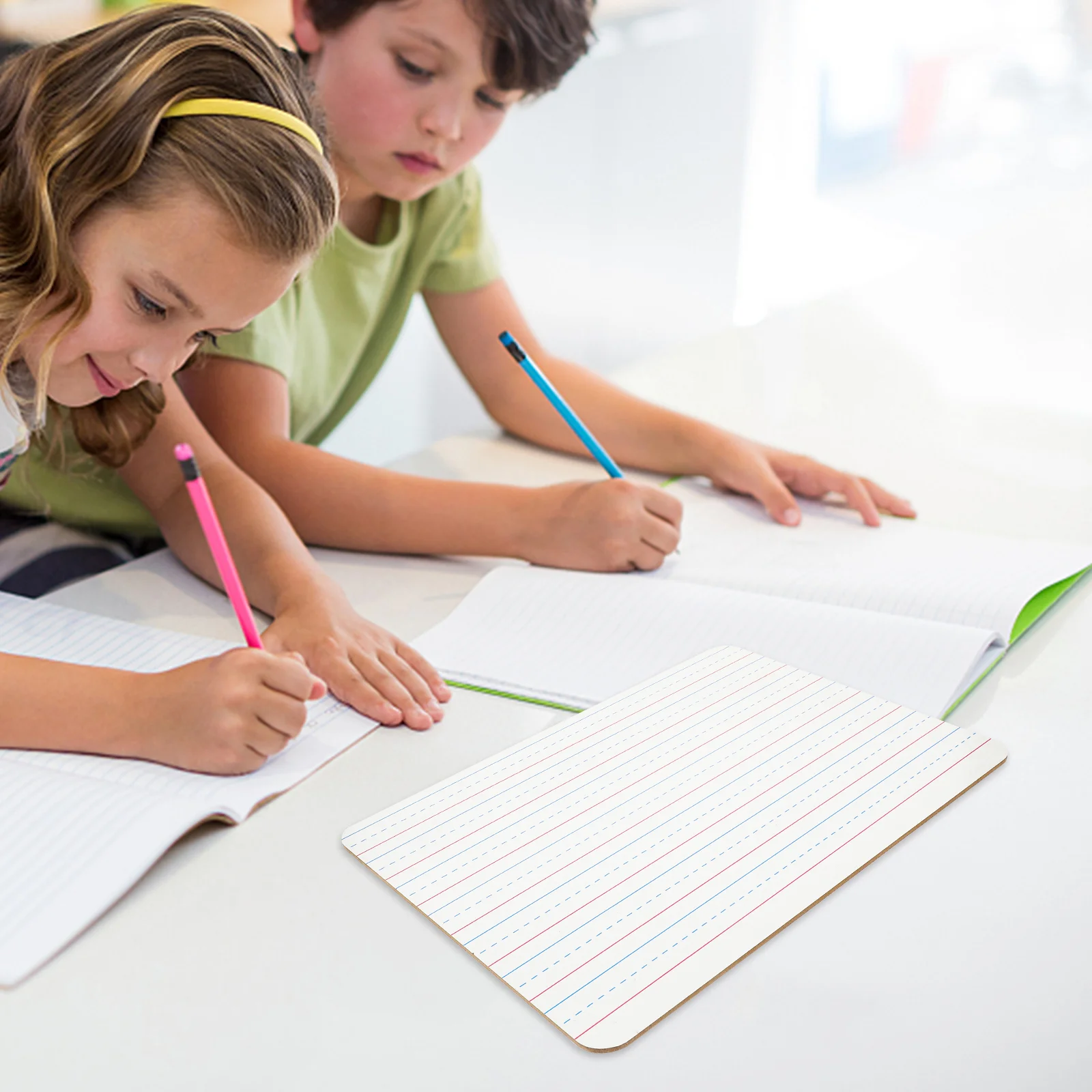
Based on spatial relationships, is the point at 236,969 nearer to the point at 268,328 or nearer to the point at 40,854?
the point at 40,854

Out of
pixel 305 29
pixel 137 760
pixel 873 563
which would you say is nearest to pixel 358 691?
pixel 137 760

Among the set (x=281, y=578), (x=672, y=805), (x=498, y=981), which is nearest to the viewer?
(x=498, y=981)

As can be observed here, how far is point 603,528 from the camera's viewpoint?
0.86 metres

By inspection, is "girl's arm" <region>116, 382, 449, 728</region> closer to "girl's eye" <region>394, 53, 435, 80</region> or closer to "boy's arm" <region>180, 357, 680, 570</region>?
"boy's arm" <region>180, 357, 680, 570</region>

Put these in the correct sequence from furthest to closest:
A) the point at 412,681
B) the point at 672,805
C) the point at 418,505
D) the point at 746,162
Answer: the point at 746,162, the point at 418,505, the point at 412,681, the point at 672,805

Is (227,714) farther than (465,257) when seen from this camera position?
No

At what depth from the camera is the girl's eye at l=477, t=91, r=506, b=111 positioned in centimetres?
98

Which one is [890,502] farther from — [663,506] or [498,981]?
[498,981]

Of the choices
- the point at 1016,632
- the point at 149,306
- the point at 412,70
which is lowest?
the point at 1016,632

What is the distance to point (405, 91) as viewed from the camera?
3.16 feet

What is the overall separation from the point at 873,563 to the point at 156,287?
19.7 inches

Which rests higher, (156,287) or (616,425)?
(156,287)

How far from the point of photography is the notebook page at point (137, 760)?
1.91 feet

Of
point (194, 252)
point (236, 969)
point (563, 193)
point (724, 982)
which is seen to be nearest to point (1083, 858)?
point (724, 982)
